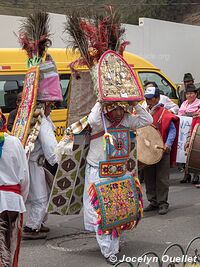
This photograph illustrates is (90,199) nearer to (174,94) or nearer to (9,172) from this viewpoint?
(9,172)

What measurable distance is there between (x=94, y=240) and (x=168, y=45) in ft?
45.0

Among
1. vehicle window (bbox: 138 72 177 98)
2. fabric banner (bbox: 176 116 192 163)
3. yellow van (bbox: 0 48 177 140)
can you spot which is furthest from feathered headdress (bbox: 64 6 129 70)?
vehicle window (bbox: 138 72 177 98)

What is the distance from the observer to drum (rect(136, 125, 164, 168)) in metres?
7.29

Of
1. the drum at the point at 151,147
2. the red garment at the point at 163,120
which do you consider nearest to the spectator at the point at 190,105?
the red garment at the point at 163,120

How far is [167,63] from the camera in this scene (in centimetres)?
1894

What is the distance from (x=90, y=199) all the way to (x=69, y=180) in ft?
1.50

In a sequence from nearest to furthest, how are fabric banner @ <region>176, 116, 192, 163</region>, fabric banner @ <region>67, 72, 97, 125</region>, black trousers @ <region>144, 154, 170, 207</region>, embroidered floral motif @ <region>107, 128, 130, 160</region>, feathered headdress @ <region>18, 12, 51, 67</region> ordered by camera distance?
embroidered floral motif @ <region>107, 128, 130, 160</region> < fabric banner @ <region>67, 72, 97, 125</region> < feathered headdress @ <region>18, 12, 51, 67</region> < black trousers @ <region>144, 154, 170, 207</region> < fabric banner @ <region>176, 116, 192, 163</region>

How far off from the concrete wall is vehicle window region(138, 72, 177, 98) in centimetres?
516

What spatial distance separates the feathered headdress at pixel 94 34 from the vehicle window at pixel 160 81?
5.54 metres

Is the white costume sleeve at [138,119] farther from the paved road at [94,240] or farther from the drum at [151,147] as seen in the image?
the drum at [151,147]

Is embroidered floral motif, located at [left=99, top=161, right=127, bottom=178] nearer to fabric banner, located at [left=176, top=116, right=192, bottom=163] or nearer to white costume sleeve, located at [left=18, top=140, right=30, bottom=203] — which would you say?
white costume sleeve, located at [left=18, top=140, right=30, bottom=203]

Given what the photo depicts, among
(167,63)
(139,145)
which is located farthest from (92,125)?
(167,63)

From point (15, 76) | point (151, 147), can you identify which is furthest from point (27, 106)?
point (15, 76)

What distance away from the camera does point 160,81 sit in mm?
11633
